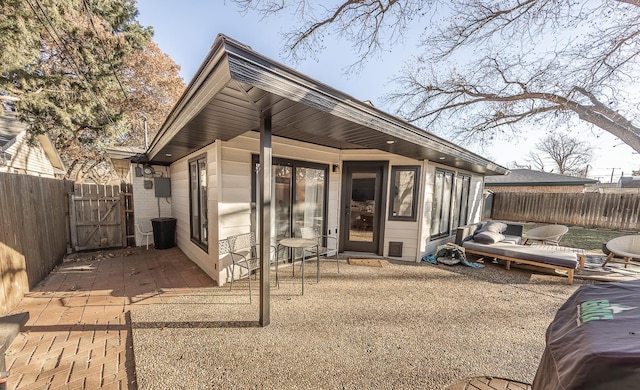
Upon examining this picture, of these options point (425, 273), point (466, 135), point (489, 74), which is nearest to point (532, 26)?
point (489, 74)

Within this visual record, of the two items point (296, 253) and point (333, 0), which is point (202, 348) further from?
point (333, 0)

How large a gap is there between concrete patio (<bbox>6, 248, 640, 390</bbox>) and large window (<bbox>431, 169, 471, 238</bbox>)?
6.63ft

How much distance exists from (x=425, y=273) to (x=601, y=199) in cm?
1112

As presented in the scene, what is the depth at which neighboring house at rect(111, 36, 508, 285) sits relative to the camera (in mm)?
1976

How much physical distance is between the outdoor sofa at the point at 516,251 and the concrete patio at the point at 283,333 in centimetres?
41

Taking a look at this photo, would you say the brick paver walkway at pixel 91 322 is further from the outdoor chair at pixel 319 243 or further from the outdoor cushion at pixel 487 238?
the outdoor cushion at pixel 487 238

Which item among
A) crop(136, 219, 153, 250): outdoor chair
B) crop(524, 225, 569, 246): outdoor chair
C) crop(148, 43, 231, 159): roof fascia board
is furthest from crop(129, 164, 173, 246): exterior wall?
crop(524, 225, 569, 246): outdoor chair

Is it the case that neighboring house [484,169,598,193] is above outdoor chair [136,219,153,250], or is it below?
above

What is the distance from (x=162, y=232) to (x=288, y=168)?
12.4ft

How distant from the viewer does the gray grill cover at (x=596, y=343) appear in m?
0.80

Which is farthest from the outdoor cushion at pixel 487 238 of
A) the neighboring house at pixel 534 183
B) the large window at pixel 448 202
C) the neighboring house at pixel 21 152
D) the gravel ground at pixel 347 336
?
the neighboring house at pixel 21 152

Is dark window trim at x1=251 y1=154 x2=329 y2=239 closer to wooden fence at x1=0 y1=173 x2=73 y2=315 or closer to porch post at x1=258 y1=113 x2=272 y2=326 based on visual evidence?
porch post at x1=258 y1=113 x2=272 y2=326

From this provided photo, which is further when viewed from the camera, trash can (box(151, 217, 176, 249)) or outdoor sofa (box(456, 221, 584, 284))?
trash can (box(151, 217, 176, 249))

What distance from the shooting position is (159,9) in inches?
187
